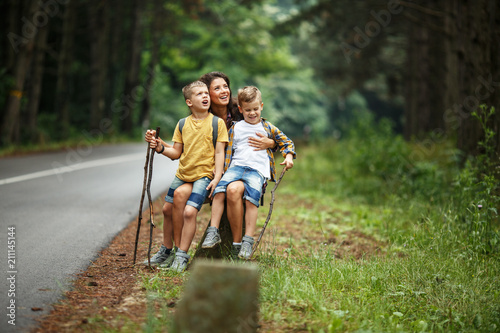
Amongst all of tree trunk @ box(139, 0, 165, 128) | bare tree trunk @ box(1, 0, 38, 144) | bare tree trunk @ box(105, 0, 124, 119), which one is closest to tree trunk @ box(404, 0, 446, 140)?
bare tree trunk @ box(1, 0, 38, 144)

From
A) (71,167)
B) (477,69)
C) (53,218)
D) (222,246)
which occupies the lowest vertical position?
(71,167)

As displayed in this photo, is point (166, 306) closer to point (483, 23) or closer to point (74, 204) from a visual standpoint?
point (74, 204)

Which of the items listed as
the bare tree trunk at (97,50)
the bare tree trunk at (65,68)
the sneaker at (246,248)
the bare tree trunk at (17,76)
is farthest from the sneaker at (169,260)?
the bare tree trunk at (97,50)

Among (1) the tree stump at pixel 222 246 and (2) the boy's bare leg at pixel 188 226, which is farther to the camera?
(1) the tree stump at pixel 222 246

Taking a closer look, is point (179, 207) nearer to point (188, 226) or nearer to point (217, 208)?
point (188, 226)

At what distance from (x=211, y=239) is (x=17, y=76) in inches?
580

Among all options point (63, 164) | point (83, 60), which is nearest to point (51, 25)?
point (83, 60)

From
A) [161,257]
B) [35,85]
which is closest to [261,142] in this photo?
[161,257]

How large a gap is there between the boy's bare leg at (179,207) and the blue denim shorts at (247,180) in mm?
285

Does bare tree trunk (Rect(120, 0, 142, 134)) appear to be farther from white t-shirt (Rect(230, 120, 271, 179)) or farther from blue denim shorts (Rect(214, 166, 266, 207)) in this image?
blue denim shorts (Rect(214, 166, 266, 207))

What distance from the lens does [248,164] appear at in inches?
195

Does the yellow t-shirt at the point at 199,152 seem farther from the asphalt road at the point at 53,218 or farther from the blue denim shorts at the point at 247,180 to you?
the asphalt road at the point at 53,218

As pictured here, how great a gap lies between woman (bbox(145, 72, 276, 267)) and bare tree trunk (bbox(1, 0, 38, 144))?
13.5 meters

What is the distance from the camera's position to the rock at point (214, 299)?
9.05 ft
